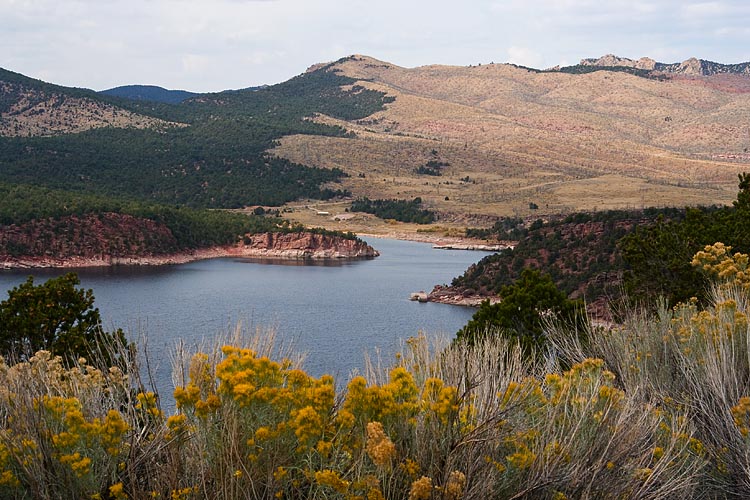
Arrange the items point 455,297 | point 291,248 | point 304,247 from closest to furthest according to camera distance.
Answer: point 455,297, point 304,247, point 291,248

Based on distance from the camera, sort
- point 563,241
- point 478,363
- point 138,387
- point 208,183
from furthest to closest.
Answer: point 208,183
point 563,241
point 478,363
point 138,387

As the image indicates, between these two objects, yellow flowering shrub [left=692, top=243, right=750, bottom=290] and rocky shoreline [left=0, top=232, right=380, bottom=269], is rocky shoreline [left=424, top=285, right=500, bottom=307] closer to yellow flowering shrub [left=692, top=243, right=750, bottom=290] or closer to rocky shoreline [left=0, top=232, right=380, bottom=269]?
rocky shoreline [left=0, top=232, right=380, bottom=269]

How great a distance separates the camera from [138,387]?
6.73m

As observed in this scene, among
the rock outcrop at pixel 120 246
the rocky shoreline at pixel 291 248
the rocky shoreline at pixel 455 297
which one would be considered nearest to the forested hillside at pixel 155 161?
the rocky shoreline at pixel 291 248

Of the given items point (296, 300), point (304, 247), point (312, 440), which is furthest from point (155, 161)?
point (312, 440)

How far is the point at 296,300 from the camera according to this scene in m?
51.4

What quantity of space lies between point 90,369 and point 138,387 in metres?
0.51

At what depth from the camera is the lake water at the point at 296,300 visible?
33750mm

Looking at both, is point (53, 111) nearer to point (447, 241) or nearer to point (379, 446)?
point (447, 241)

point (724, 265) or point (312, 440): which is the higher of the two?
point (724, 265)

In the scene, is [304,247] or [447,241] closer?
[304,247]

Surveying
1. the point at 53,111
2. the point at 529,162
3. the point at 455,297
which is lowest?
the point at 455,297

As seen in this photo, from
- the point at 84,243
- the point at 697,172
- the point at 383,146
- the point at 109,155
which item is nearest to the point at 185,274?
the point at 84,243

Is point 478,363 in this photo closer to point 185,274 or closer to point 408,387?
point 408,387
